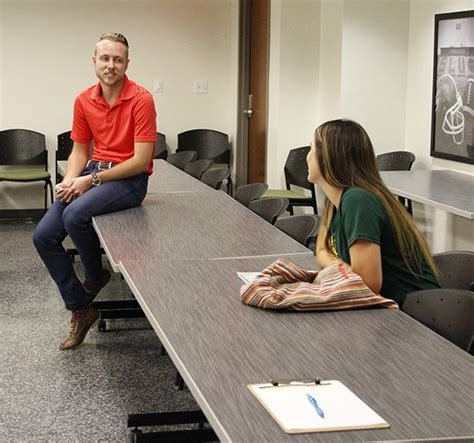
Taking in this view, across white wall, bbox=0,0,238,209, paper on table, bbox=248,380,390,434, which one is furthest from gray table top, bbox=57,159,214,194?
paper on table, bbox=248,380,390,434

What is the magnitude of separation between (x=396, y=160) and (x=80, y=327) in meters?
3.20

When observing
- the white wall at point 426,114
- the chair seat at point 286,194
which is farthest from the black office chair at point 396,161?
the chair seat at point 286,194

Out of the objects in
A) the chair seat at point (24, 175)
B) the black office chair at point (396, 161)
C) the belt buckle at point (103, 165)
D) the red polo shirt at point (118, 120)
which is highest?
the red polo shirt at point (118, 120)

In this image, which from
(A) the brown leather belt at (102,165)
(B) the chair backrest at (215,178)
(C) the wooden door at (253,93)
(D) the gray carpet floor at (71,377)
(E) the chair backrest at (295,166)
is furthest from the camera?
(C) the wooden door at (253,93)

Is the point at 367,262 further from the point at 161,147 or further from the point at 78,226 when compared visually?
the point at 161,147

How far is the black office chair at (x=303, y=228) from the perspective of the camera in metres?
4.18

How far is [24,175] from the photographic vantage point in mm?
8484

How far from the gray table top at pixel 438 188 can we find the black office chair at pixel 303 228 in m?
0.98

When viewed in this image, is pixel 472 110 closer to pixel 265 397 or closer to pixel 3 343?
pixel 3 343

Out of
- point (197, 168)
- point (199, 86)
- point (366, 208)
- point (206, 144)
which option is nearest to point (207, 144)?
point (206, 144)

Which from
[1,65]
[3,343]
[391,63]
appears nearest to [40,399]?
[3,343]

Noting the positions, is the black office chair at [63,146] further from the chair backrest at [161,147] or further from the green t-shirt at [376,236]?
the green t-shirt at [376,236]

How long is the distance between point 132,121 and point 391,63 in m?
3.25

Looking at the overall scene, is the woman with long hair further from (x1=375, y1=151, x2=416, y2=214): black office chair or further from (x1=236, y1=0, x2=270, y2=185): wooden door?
(x1=236, y1=0, x2=270, y2=185): wooden door
